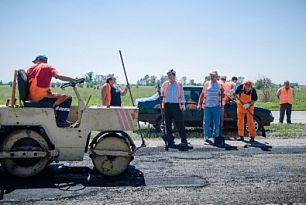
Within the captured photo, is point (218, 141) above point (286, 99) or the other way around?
the other way around

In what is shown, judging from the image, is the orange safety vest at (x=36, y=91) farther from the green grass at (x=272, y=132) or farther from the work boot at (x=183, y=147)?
the green grass at (x=272, y=132)

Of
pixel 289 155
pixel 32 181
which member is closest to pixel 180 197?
pixel 32 181

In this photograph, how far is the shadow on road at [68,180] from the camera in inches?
212

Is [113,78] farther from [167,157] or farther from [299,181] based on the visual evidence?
[299,181]

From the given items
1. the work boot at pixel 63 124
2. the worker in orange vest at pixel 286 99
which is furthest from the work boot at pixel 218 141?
the worker in orange vest at pixel 286 99

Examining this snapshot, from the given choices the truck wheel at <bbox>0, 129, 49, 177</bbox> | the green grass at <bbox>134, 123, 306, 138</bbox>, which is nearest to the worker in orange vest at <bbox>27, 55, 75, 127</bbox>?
the truck wheel at <bbox>0, 129, 49, 177</bbox>

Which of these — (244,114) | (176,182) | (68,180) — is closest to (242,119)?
(244,114)

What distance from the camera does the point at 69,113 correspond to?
252 inches

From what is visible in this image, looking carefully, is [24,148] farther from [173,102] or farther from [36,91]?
[173,102]

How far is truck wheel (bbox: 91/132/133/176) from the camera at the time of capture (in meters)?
5.92

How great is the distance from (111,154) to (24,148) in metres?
1.44

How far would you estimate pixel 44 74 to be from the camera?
5891 millimetres

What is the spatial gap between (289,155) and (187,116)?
3.99 metres

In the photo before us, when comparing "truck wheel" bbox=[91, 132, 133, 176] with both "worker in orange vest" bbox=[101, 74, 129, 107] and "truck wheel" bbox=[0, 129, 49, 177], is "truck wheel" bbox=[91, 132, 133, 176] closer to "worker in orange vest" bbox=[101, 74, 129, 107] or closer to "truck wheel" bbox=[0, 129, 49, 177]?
"truck wheel" bbox=[0, 129, 49, 177]
